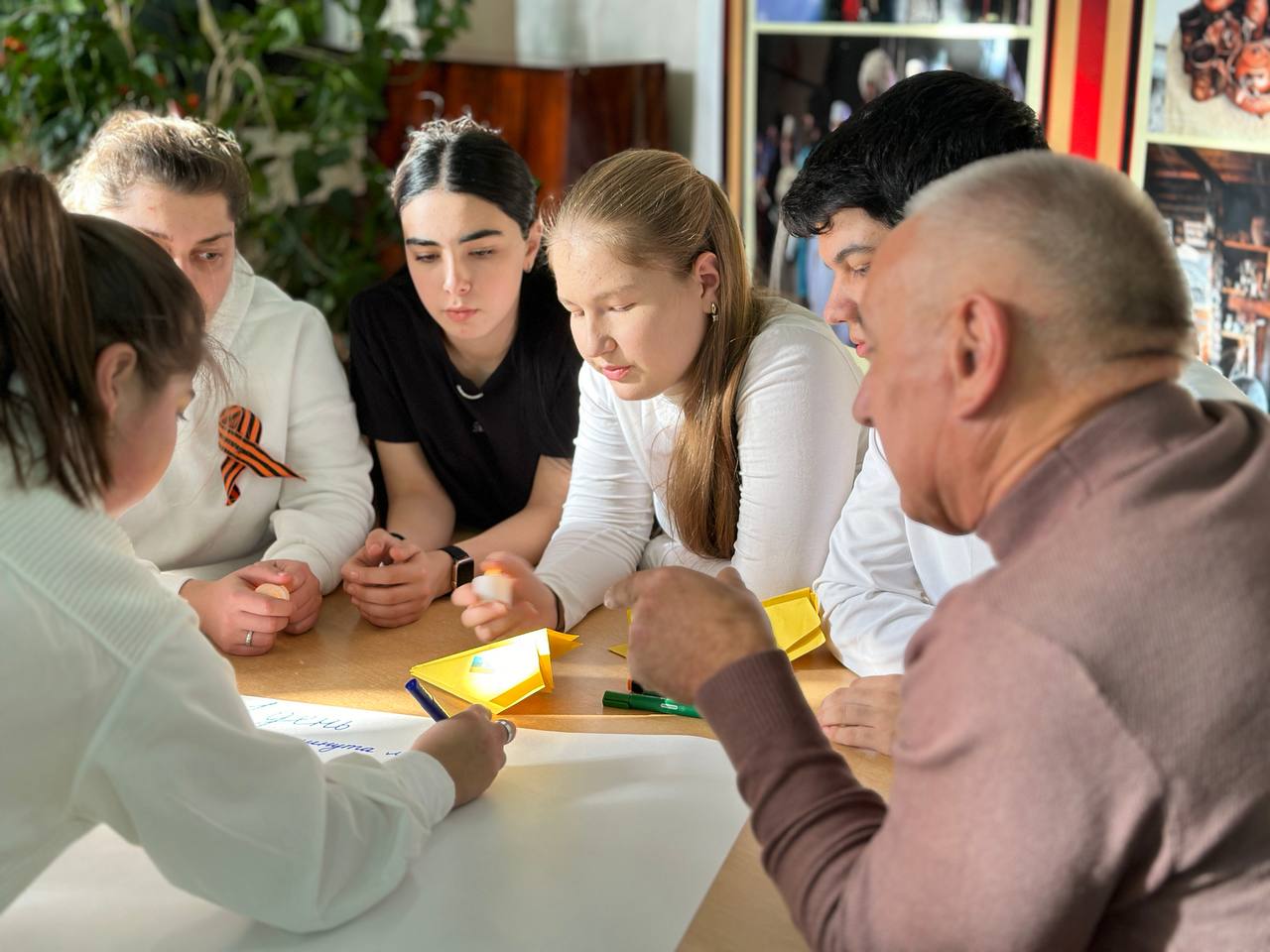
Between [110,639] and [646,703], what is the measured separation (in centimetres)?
59

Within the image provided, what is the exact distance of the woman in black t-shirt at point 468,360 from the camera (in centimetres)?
189

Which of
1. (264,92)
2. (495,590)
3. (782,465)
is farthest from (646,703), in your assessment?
(264,92)

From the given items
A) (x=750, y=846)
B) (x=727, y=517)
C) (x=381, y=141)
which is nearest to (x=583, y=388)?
(x=727, y=517)

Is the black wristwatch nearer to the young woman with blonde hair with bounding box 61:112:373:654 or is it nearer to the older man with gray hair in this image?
the young woman with blonde hair with bounding box 61:112:373:654

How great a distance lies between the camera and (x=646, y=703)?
131cm

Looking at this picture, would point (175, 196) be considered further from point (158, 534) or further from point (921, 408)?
point (921, 408)

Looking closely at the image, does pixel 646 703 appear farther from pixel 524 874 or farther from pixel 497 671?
pixel 524 874

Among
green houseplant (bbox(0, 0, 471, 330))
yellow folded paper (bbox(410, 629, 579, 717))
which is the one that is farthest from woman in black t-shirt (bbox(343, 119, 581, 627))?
green houseplant (bbox(0, 0, 471, 330))

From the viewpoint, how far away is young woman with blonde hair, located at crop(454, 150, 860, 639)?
1.60 m

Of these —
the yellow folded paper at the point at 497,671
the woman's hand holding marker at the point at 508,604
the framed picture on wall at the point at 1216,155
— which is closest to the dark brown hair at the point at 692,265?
the woman's hand holding marker at the point at 508,604

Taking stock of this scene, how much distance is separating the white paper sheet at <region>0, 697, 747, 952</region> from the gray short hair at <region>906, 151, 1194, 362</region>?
54cm

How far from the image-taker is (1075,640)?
2.20ft

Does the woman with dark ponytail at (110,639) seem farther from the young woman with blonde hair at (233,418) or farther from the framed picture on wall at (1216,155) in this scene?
the framed picture on wall at (1216,155)

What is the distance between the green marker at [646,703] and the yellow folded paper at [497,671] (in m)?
0.08
